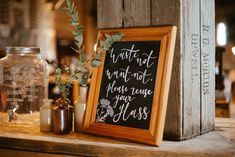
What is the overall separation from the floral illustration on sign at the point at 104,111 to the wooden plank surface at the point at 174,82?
0.85 ft

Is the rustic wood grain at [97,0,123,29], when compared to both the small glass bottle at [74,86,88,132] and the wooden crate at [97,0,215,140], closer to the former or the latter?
the wooden crate at [97,0,215,140]

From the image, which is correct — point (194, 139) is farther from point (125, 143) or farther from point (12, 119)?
point (12, 119)

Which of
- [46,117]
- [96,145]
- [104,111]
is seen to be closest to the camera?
[96,145]

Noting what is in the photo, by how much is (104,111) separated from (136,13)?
1.53ft

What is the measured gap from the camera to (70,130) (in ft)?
6.20

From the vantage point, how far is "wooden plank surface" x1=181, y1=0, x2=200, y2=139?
1693 millimetres

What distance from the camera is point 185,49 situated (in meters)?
1.69

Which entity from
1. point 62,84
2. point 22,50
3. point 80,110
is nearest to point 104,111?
point 80,110

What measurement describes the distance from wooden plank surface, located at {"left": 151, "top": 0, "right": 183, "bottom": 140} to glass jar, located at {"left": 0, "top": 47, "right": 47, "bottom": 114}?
0.82 metres

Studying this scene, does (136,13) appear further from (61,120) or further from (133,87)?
(61,120)

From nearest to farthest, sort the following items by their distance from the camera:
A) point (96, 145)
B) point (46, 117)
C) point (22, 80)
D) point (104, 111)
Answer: point (96, 145), point (104, 111), point (46, 117), point (22, 80)

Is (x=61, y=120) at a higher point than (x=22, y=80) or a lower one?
lower

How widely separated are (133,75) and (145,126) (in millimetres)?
241

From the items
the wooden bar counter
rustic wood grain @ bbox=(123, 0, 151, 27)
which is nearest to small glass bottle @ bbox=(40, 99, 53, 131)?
the wooden bar counter
